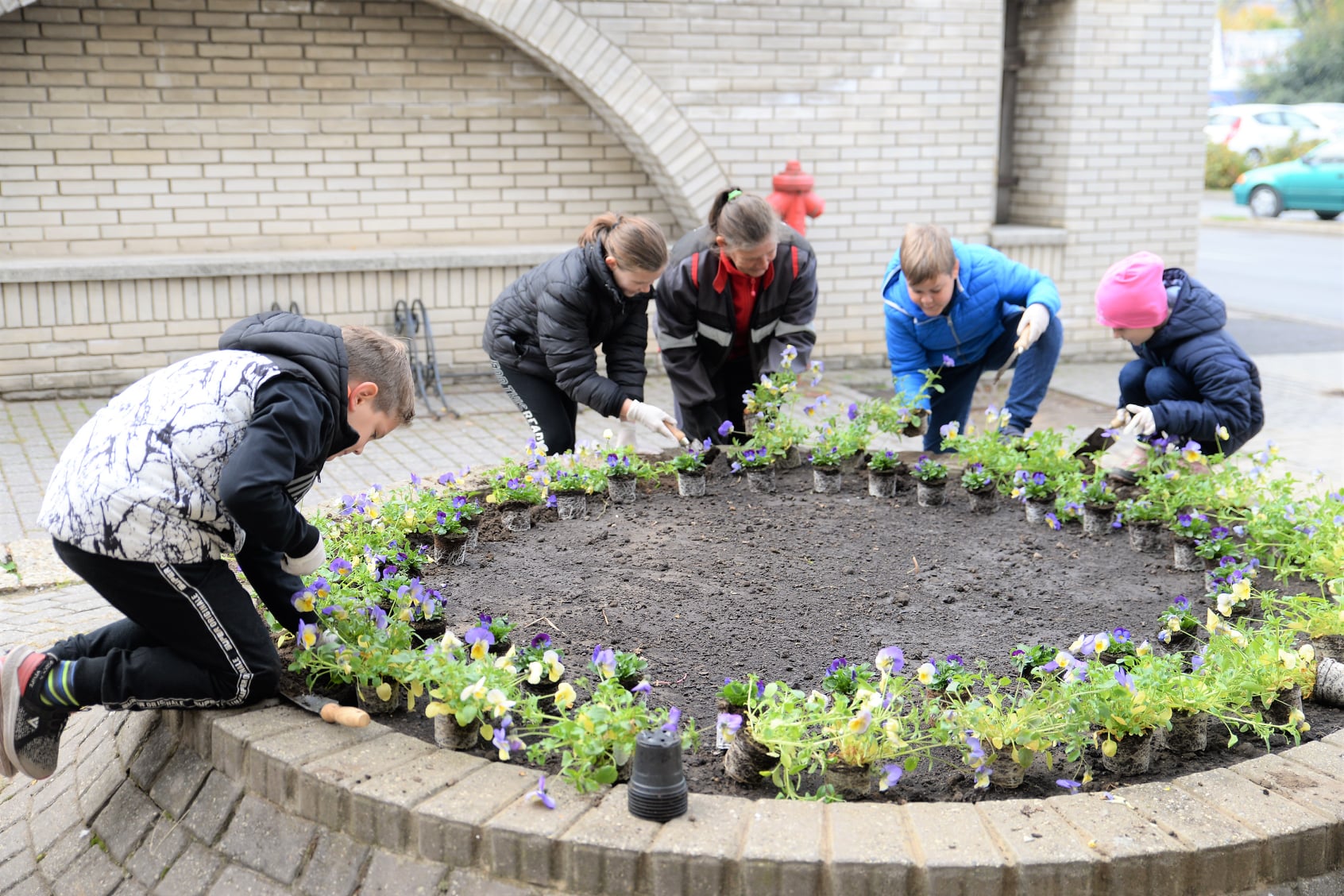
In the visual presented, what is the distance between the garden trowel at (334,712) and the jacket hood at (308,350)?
55 centimetres

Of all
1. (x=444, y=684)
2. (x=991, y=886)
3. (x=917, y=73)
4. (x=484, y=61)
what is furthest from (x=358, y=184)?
(x=991, y=886)

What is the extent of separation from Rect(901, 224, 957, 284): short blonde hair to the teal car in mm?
20202

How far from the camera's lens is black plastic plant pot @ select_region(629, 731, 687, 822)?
2.37 m

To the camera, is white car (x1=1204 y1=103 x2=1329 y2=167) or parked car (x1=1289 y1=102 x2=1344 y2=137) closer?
parked car (x1=1289 y1=102 x2=1344 y2=137)

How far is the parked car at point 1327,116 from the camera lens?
2801cm

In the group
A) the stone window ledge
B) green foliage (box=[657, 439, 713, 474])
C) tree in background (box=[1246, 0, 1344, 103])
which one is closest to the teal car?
tree in background (box=[1246, 0, 1344, 103])

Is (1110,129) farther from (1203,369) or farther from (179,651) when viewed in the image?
(179,651)

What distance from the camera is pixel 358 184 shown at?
843cm

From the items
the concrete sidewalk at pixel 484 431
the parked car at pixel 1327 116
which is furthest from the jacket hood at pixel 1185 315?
the parked car at pixel 1327 116

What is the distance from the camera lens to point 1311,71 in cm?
3675

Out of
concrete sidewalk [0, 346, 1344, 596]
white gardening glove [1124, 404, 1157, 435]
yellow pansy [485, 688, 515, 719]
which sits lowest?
concrete sidewalk [0, 346, 1344, 596]

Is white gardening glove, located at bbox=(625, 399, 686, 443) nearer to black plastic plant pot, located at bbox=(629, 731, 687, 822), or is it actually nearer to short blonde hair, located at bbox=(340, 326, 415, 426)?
short blonde hair, located at bbox=(340, 326, 415, 426)

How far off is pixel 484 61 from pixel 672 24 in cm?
127

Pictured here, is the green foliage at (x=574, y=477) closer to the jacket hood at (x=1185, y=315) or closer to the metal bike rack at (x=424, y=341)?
the jacket hood at (x=1185, y=315)
